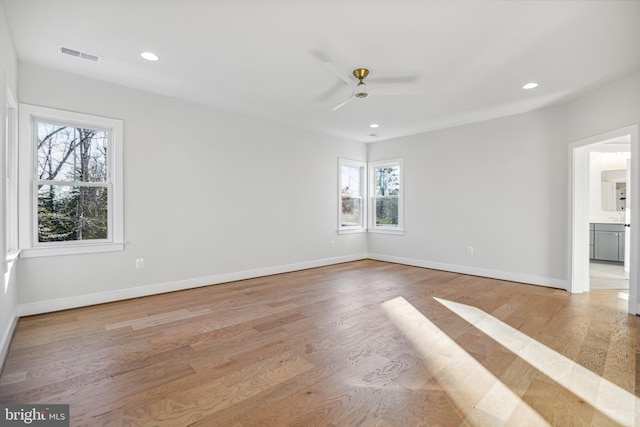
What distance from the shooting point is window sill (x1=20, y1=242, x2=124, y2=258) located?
3.31m

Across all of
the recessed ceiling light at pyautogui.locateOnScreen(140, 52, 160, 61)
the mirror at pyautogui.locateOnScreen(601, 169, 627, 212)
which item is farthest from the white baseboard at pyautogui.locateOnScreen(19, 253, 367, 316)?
the mirror at pyautogui.locateOnScreen(601, 169, 627, 212)

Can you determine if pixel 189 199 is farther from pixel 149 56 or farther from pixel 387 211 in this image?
pixel 387 211

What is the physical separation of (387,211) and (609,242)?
176 inches

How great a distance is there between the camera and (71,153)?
3.62m

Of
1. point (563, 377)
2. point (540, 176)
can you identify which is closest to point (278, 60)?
point (563, 377)

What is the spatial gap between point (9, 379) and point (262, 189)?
3.69 meters

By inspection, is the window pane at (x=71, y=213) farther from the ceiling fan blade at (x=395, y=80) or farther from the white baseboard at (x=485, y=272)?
the white baseboard at (x=485, y=272)

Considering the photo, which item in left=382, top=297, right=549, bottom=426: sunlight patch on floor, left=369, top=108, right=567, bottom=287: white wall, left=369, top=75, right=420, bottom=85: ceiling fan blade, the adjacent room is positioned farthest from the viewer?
left=369, top=108, right=567, bottom=287: white wall

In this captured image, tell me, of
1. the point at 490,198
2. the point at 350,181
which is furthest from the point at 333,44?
A: the point at 350,181

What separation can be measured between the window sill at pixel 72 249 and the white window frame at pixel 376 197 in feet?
15.9

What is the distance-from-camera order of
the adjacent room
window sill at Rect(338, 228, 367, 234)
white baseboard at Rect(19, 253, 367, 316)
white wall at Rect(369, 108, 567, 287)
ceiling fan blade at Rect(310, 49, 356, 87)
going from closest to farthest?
the adjacent room
ceiling fan blade at Rect(310, 49, 356, 87)
white baseboard at Rect(19, 253, 367, 316)
white wall at Rect(369, 108, 567, 287)
window sill at Rect(338, 228, 367, 234)

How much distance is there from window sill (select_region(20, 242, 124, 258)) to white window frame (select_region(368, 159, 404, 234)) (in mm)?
4844

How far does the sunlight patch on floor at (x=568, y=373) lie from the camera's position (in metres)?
1.81

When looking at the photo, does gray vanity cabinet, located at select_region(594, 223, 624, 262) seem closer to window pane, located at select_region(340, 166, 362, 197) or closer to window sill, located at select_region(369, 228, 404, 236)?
window sill, located at select_region(369, 228, 404, 236)
